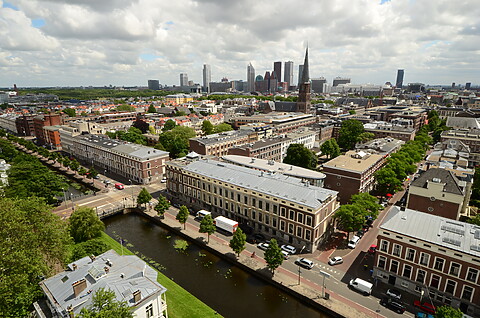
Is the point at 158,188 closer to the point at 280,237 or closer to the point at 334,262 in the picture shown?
the point at 280,237

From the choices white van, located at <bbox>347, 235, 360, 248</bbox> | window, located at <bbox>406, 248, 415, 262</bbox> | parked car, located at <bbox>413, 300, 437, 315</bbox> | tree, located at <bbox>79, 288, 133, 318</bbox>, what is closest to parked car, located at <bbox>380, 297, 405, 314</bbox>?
parked car, located at <bbox>413, 300, 437, 315</bbox>

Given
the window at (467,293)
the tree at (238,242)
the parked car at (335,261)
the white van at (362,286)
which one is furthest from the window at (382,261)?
the tree at (238,242)

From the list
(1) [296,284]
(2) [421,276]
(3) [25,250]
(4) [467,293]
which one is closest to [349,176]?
(2) [421,276]

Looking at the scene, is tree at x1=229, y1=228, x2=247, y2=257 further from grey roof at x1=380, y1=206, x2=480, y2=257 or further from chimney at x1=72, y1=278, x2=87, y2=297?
chimney at x1=72, y1=278, x2=87, y2=297

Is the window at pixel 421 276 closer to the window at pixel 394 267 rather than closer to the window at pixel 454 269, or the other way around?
the window at pixel 394 267

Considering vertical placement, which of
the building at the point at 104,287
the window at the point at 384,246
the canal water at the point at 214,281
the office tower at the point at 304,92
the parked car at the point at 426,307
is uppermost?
the office tower at the point at 304,92
